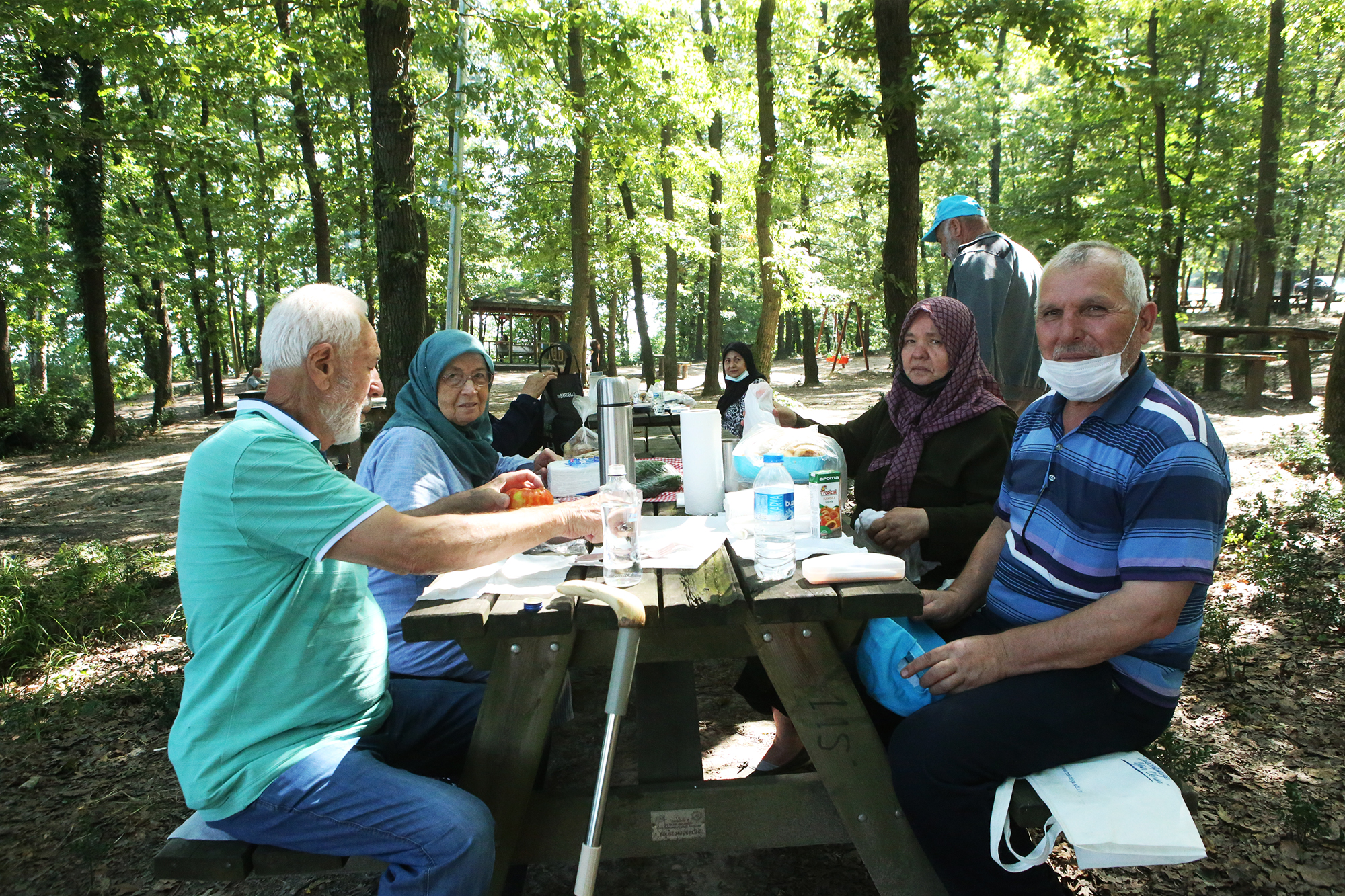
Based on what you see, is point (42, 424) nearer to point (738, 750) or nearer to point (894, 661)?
point (738, 750)

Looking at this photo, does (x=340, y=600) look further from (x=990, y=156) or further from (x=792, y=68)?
(x=990, y=156)

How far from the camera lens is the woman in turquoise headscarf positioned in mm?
2273

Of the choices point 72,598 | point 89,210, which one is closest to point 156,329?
point 89,210

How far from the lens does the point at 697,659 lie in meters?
1.91

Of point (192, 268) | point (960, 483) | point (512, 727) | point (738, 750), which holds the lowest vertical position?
point (738, 750)

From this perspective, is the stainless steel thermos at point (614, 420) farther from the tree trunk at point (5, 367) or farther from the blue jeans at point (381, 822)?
the tree trunk at point (5, 367)

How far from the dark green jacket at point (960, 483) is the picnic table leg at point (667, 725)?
974 mm

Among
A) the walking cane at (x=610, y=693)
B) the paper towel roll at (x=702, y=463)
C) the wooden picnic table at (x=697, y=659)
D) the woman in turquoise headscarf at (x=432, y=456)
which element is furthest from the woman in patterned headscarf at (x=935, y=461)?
the walking cane at (x=610, y=693)

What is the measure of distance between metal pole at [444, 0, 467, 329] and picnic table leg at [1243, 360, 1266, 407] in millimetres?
11184

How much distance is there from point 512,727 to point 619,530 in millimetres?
530

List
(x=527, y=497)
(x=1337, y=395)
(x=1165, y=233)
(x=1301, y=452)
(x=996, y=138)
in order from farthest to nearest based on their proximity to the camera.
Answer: (x=996, y=138) < (x=1165, y=233) < (x=1301, y=452) < (x=1337, y=395) < (x=527, y=497)

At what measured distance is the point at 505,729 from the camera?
6.08 ft

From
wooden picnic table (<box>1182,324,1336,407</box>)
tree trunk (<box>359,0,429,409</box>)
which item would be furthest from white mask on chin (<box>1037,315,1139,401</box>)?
wooden picnic table (<box>1182,324,1336,407</box>)

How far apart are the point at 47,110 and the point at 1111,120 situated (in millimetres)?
17976
